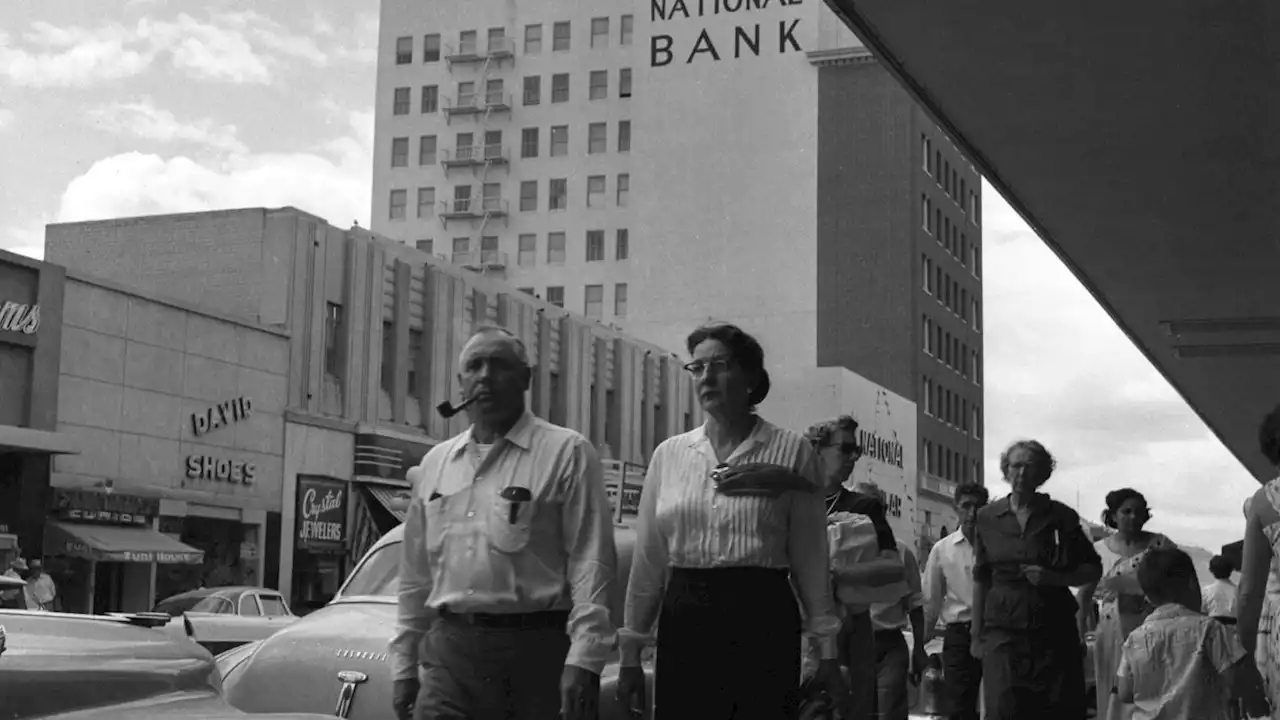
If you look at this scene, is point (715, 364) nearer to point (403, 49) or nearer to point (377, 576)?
point (377, 576)

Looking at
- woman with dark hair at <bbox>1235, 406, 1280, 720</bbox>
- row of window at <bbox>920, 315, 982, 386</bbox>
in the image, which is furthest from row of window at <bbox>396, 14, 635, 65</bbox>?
woman with dark hair at <bbox>1235, 406, 1280, 720</bbox>

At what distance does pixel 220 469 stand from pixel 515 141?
223 feet

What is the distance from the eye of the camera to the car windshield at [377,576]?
8.44 m

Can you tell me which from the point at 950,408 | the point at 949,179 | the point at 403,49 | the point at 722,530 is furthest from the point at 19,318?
the point at 403,49

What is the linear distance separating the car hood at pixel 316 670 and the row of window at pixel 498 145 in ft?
300

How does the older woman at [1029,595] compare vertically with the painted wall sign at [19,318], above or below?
below

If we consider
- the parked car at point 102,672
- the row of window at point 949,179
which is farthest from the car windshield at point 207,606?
the row of window at point 949,179

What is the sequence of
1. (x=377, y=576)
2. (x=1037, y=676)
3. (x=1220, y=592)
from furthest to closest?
1. (x=1220, y=592)
2. (x=377, y=576)
3. (x=1037, y=676)

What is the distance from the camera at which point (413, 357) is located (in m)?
43.3

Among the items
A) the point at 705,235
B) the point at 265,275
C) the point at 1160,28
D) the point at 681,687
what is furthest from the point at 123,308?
the point at 705,235

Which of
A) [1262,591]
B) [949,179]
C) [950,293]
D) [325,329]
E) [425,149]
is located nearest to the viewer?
[1262,591]

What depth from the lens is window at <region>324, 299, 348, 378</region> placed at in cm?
3962

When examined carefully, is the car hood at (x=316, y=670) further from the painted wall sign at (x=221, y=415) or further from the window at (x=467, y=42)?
the window at (x=467, y=42)

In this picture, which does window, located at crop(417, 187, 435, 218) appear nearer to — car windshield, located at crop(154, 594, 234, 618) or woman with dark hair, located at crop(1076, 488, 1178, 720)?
car windshield, located at crop(154, 594, 234, 618)
